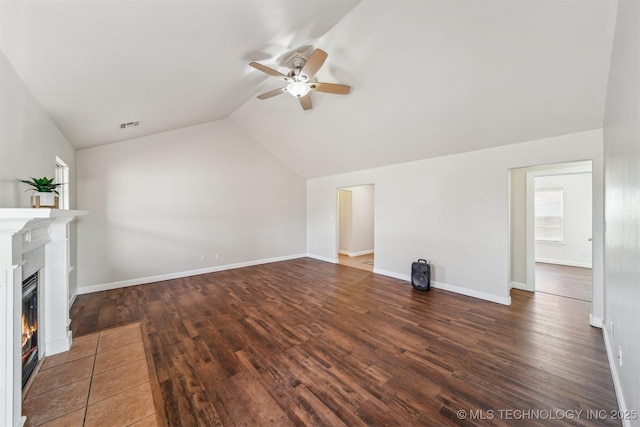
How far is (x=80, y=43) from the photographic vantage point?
1.59 m

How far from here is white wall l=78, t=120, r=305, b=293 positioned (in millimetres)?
4254

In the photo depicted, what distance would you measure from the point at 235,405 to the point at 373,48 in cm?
359

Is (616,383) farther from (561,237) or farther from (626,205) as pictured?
(561,237)

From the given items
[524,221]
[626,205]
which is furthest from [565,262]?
[626,205]

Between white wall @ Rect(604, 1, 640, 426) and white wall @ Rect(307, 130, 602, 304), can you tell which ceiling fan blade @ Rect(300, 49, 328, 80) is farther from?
white wall @ Rect(307, 130, 602, 304)

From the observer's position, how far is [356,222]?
24.7 ft

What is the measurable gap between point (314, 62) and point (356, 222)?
552cm

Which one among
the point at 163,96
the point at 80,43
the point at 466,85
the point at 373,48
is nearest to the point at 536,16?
the point at 466,85

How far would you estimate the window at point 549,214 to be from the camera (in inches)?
243

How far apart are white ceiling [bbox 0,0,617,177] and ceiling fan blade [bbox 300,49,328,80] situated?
1.04 ft

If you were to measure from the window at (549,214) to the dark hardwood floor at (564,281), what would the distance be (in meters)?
0.76

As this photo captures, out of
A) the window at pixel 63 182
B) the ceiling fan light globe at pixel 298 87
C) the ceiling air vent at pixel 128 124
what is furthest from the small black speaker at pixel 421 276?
the window at pixel 63 182

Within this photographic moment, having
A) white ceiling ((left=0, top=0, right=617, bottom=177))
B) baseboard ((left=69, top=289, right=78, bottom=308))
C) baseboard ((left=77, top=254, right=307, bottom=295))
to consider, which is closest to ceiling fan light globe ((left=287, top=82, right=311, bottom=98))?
white ceiling ((left=0, top=0, right=617, bottom=177))

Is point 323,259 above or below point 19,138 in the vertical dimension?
below
